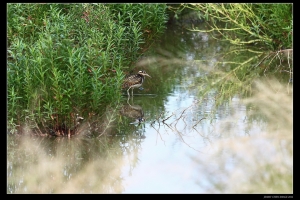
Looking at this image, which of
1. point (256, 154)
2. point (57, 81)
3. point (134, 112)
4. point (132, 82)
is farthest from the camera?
point (132, 82)

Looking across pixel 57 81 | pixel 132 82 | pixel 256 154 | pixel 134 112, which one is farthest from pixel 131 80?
pixel 256 154

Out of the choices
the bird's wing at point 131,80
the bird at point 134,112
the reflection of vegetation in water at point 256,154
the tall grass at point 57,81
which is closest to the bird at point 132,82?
the bird's wing at point 131,80

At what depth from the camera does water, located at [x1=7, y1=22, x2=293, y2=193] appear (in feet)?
21.6

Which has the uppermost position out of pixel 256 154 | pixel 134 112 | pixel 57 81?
pixel 57 81

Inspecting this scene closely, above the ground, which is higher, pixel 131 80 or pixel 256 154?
pixel 131 80

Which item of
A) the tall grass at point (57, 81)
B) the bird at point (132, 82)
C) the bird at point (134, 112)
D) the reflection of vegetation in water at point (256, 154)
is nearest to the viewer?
the reflection of vegetation in water at point (256, 154)

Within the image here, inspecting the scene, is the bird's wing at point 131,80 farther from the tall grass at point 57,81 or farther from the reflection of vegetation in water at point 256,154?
the reflection of vegetation in water at point 256,154

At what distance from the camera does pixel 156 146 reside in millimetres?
7707

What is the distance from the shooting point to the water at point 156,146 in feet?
21.6

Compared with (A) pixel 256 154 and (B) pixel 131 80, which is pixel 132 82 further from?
(A) pixel 256 154

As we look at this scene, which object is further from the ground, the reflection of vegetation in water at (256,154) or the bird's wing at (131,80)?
the bird's wing at (131,80)

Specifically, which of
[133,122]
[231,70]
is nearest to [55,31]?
[133,122]

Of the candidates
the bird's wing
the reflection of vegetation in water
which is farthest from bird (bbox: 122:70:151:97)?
the reflection of vegetation in water

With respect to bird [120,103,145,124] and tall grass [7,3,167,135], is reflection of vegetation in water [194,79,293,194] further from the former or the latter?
tall grass [7,3,167,135]
